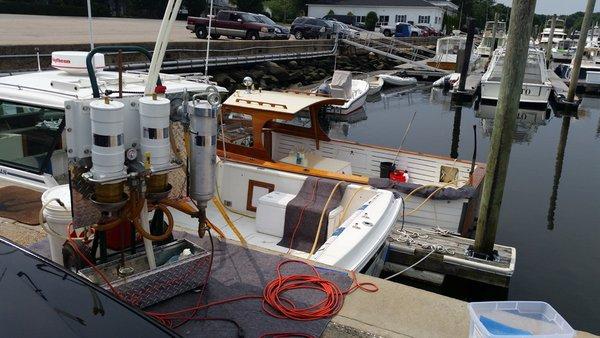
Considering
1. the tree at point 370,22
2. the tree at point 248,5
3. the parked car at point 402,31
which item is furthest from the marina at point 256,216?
the tree at point 370,22

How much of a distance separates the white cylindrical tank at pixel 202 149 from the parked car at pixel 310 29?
34397mm

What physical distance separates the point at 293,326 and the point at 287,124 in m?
6.50

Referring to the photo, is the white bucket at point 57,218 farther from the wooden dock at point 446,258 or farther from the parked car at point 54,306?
the wooden dock at point 446,258

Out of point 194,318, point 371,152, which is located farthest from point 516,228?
point 194,318

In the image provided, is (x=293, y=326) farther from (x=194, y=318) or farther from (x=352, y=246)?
(x=352, y=246)

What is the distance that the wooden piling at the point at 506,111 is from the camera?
6094 mm

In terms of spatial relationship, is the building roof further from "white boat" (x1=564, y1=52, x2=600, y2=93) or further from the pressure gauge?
the pressure gauge

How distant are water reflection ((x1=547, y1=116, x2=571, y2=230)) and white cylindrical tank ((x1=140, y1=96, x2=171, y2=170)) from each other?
32.5ft

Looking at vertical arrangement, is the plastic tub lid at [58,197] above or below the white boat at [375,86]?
above

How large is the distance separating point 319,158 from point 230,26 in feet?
68.6

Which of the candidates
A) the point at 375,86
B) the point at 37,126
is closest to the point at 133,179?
the point at 37,126

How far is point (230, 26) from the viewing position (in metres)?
28.2

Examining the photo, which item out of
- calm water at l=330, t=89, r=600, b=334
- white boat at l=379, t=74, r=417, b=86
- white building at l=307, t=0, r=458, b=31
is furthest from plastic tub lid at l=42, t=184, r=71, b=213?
white building at l=307, t=0, r=458, b=31

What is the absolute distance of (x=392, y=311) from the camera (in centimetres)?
392
